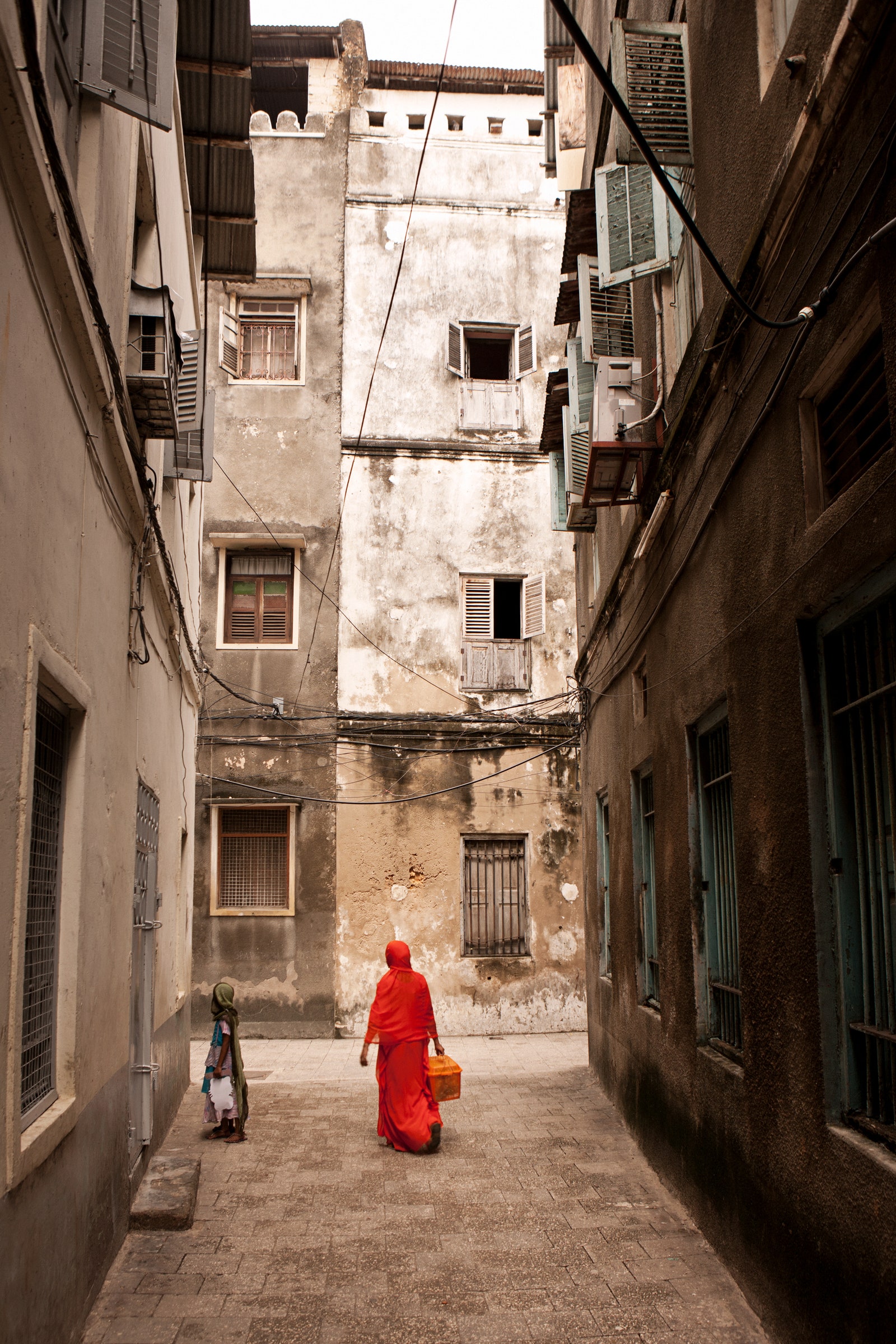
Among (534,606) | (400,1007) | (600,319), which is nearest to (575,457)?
(600,319)

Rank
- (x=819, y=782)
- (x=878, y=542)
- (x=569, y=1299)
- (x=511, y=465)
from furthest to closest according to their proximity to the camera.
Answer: (x=511, y=465)
(x=569, y=1299)
(x=819, y=782)
(x=878, y=542)

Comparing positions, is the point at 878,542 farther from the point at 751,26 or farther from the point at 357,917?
the point at 357,917

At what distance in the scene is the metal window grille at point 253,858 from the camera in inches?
624

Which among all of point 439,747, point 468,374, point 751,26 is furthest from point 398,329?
point 751,26

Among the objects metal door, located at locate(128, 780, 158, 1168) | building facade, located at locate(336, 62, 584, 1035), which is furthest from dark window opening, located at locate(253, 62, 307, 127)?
metal door, located at locate(128, 780, 158, 1168)

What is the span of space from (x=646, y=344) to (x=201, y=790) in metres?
9.73

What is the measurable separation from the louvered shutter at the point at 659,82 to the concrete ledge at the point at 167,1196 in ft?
21.4

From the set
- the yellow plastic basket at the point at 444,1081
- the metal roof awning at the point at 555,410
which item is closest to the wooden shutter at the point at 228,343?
the metal roof awning at the point at 555,410

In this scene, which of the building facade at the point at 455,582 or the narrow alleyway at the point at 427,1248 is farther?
the building facade at the point at 455,582

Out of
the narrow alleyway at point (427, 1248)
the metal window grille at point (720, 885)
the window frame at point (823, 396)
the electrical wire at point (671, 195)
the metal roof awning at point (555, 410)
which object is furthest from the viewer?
the metal roof awning at point (555, 410)

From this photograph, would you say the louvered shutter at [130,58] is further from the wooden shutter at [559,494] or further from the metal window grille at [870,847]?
the wooden shutter at [559,494]

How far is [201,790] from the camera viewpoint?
52.0 feet

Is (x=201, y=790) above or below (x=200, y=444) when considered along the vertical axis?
below

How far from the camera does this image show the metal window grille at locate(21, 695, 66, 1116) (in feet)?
14.5
